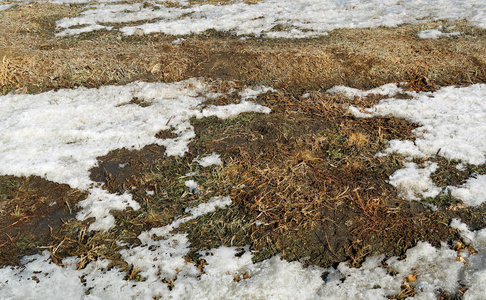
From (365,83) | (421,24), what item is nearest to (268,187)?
(365,83)

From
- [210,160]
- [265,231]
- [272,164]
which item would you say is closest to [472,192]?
[272,164]

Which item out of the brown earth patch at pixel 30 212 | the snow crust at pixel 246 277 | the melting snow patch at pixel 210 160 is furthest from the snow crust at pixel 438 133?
the brown earth patch at pixel 30 212

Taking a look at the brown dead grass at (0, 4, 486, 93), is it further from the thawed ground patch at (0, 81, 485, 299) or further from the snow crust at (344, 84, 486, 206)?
the thawed ground patch at (0, 81, 485, 299)

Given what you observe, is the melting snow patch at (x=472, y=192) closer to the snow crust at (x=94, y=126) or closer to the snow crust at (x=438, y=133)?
the snow crust at (x=438, y=133)

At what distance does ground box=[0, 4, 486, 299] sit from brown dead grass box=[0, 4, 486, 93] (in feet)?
0.10

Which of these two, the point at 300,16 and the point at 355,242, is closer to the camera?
the point at 355,242

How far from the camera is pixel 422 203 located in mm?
3672

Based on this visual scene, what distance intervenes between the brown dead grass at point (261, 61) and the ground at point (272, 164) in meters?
0.03

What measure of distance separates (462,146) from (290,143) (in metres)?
2.32

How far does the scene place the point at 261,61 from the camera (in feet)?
22.1

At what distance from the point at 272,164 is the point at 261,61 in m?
3.22

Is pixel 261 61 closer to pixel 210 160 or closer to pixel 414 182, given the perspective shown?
pixel 210 160

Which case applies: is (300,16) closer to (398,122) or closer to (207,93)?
(207,93)

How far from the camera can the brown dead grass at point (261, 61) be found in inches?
249
